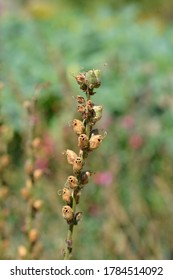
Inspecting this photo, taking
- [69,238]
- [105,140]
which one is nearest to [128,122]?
[105,140]

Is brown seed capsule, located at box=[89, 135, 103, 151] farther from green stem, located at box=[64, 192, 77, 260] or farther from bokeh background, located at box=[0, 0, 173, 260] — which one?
bokeh background, located at box=[0, 0, 173, 260]

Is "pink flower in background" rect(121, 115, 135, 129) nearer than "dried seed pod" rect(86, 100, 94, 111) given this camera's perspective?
No

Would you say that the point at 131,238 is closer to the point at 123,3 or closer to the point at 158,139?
the point at 158,139

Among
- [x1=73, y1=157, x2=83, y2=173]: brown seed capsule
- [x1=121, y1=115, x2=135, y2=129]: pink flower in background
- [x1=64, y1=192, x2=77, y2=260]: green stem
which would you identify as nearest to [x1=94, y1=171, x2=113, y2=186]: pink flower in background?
[x1=121, y1=115, x2=135, y2=129]: pink flower in background

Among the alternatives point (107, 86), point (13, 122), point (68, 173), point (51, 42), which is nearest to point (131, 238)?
point (68, 173)

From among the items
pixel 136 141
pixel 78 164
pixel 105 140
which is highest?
pixel 105 140

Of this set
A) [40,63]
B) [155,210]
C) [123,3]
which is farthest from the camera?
[123,3]

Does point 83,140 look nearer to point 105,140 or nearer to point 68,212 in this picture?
point 68,212
